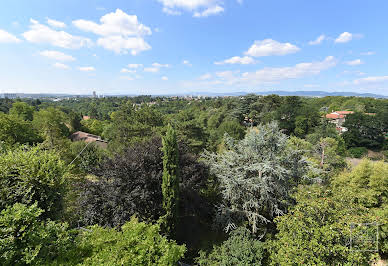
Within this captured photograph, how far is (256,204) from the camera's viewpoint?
326 inches

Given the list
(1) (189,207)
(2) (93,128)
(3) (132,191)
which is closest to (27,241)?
(3) (132,191)

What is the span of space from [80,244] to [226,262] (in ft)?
15.8

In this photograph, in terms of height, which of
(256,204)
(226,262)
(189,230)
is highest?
(256,204)

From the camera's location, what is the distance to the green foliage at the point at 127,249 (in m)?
3.85

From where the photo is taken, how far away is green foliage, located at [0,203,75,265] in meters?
3.73

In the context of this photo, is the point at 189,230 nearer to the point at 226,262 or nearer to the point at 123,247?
the point at 226,262

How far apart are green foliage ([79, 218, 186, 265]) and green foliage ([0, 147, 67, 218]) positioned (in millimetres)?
1700

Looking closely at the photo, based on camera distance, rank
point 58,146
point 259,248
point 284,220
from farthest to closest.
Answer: point 58,146, point 259,248, point 284,220

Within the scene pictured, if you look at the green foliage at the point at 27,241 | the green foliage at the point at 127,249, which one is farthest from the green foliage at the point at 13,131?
the green foliage at the point at 127,249

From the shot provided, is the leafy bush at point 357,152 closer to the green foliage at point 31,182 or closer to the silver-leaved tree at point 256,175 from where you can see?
the silver-leaved tree at point 256,175

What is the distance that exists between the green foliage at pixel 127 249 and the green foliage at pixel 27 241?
552 mm

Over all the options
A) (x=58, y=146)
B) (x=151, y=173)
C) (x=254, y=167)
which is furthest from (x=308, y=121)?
(x=58, y=146)

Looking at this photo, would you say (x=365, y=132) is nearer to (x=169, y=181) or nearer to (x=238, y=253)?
(x=238, y=253)

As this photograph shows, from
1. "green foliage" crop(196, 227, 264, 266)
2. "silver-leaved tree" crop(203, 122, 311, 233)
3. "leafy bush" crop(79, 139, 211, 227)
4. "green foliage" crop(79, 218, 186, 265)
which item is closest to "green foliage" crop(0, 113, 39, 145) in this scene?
"leafy bush" crop(79, 139, 211, 227)
